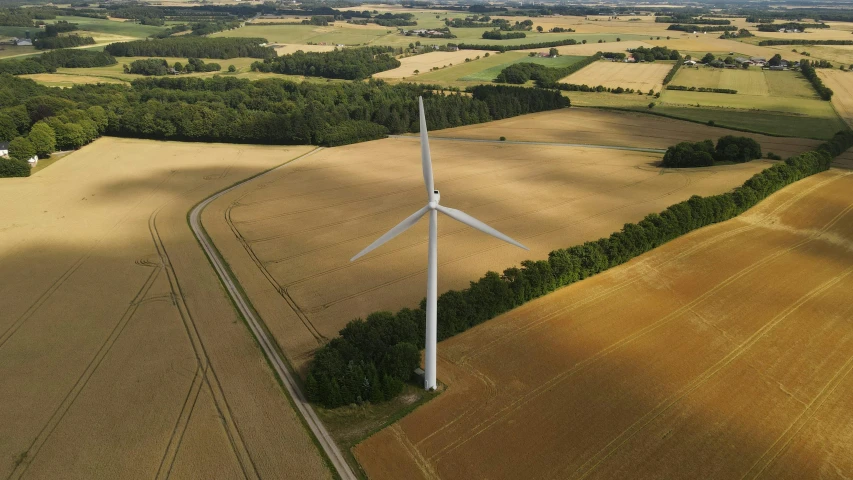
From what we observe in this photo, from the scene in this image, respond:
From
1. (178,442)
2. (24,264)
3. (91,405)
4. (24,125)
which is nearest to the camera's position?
(178,442)

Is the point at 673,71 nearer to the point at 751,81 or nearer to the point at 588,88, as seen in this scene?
the point at 751,81

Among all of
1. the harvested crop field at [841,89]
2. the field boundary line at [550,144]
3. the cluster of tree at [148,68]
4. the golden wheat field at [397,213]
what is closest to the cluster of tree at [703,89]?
the harvested crop field at [841,89]

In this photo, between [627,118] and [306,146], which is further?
[627,118]

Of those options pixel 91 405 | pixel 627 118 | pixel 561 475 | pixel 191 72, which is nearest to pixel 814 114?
pixel 627 118

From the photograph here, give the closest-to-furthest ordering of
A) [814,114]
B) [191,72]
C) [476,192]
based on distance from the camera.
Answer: [476,192], [814,114], [191,72]

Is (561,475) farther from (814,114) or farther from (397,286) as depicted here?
(814,114)
